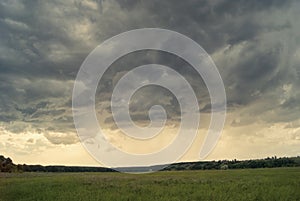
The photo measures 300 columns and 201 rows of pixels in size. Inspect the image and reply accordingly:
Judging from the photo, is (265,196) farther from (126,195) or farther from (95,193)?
(95,193)

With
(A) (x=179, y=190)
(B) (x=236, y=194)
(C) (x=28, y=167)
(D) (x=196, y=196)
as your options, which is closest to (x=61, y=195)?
(A) (x=179, y=190)

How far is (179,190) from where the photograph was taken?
26.4 m

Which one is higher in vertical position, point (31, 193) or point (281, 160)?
point (281, 160)

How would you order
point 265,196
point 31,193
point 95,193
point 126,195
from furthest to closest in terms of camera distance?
point 31,193
point 95,193
point 126,195
point 265,196

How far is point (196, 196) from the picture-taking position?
76.0 ft

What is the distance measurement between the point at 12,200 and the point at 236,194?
1719cm

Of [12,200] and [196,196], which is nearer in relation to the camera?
[196,196]

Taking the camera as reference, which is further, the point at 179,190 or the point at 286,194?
the point at 179,190

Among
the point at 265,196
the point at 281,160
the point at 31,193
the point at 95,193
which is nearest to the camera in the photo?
the point at 265,196

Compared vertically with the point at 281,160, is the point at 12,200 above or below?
below

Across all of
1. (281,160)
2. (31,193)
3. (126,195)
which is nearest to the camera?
(126,195)

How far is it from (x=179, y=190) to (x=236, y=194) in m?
4.61

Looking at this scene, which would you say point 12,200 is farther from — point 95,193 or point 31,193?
point 95,193

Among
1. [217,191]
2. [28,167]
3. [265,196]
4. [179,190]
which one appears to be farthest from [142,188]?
[28,167]
